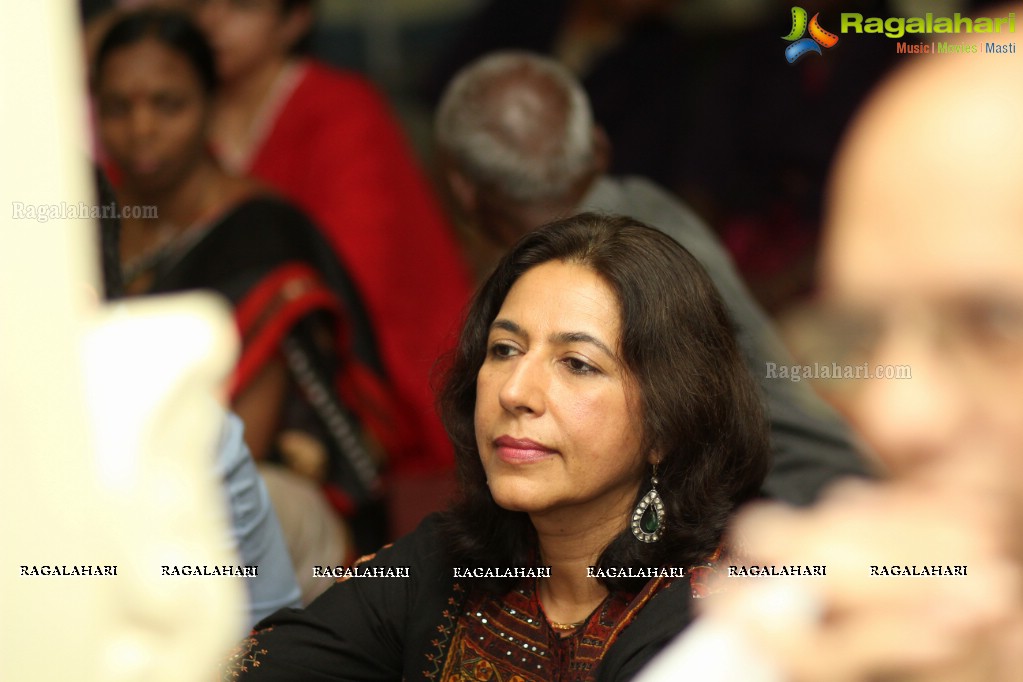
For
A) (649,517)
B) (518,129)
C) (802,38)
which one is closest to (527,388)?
(649,517)

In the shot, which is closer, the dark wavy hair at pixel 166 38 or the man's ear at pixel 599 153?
the man's ear at pixel 599 153

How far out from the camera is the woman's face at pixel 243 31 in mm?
3955

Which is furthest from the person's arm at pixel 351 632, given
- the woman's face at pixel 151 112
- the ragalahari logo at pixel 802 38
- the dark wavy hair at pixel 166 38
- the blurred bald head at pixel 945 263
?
the ragalahari logo at pixel 802 38

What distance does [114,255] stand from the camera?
2.24 metres

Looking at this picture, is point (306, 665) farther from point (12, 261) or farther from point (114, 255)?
point (12, 261)

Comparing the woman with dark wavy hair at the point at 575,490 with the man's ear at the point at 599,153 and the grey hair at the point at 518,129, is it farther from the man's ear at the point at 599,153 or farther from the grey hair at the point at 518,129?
the man's ear at the point at 599,153

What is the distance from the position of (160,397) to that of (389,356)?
7.95 feet

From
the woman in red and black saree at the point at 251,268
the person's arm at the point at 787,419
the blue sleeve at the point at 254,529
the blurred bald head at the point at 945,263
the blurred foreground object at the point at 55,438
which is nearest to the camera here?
the blurred bald head at the point at 945,263

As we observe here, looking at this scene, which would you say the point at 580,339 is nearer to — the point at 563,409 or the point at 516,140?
the point at 563,409

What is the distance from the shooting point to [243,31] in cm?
396

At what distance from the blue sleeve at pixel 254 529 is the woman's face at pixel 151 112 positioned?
1.57m

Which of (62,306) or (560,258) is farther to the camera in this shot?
(560,258)

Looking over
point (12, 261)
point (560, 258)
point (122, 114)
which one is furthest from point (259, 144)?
point (12, 261)

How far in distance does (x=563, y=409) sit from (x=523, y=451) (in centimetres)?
8
